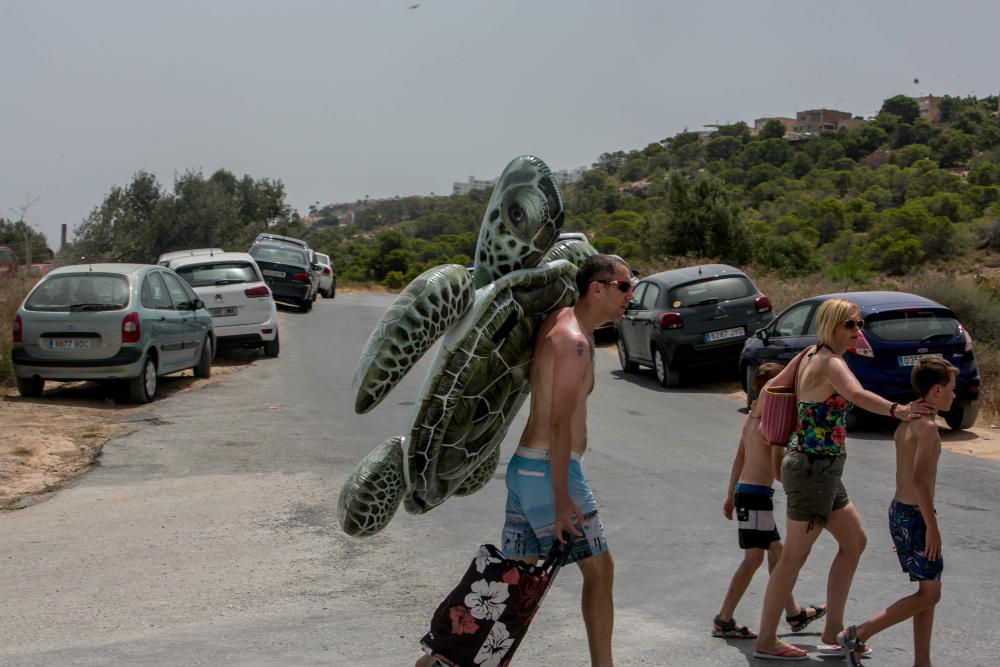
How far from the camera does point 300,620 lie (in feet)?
18.8

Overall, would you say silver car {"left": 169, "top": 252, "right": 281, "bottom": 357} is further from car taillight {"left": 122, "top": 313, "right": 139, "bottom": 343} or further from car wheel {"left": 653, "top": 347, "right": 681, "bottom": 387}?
car wheel {"left": 653, "top": 347, "right": 681, "bottom": 387}

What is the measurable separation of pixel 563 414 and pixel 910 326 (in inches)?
342

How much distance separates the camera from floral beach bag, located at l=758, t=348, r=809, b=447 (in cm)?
525

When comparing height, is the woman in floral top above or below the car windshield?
below

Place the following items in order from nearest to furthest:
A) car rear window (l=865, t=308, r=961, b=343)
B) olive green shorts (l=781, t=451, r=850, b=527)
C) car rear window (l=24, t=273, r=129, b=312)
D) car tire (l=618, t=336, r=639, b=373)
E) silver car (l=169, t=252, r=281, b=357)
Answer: olive green shorts (l=781, t=451, r=850, b=527) < car rear window (l=865, t=308, r=961, b=343) < car rear window (l=24, t=273, r=129, b=312) < silver car (l=169, t=252, r=281, b=357) < car tire (l=618, t=336, r=639, b=373)

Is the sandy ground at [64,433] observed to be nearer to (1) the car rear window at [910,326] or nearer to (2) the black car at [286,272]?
(1) the car rear window at [910,326]

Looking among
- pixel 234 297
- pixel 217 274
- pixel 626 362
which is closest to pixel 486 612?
pixel 626 362

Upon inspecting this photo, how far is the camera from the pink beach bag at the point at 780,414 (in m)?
5.25

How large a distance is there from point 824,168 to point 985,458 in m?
59.2

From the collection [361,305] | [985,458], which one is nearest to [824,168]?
[361,305]

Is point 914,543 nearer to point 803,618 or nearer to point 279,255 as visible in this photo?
point 803,618

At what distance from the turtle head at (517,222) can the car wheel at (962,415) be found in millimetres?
9017

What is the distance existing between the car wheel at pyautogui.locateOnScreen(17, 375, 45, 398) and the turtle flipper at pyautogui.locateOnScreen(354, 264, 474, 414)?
10.5 meters

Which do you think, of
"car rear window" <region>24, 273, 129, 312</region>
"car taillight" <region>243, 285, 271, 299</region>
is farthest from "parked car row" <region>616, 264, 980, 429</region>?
"car rear window" <region>24, 273, 129, 312</region>
